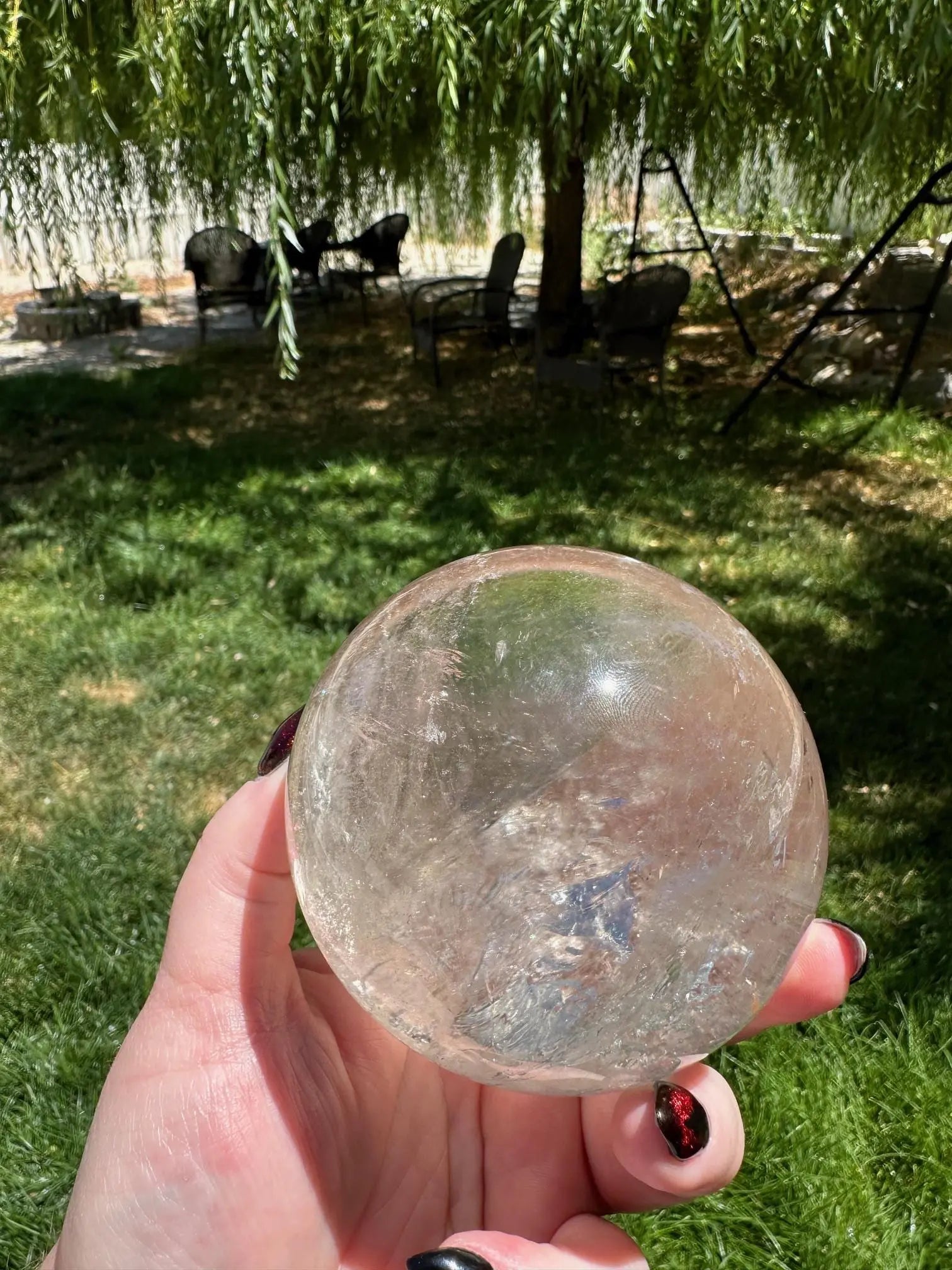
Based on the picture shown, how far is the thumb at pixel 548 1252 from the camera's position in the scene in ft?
4.94

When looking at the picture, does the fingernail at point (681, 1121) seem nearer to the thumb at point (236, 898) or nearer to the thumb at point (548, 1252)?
the thumb at point (548, 1252)

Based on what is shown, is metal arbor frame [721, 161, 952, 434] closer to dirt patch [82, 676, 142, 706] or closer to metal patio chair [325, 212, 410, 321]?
dirt patch [82, 676, 142, 706]

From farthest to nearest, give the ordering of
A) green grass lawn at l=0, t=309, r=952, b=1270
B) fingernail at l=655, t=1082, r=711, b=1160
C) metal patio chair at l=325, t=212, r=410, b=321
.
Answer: metal patio chair at l=325, t=212, r=410, b=321 < green grass lawn at l=0, t=309, r=952, b=1270 < fingernail at l=655, t=1082, r=711, b=1160

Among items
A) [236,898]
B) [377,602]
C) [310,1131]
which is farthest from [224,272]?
[310,1131]

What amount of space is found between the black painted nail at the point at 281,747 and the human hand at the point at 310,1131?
4 cm

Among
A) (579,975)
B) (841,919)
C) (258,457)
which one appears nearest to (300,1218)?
(579,975)

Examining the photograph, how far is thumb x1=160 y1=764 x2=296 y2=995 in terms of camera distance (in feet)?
6.04

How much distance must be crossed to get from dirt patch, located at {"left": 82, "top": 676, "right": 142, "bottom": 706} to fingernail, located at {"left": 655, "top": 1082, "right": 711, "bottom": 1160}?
3.14 m

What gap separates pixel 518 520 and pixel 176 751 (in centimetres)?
253

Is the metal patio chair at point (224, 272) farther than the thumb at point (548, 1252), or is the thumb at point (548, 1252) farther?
the metal patio chair at point (224, 272)

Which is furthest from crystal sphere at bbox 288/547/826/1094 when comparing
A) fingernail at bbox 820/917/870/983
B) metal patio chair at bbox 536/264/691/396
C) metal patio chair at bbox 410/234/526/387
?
metal patio chair at bbox 410/234/526/387

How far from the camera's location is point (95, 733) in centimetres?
409

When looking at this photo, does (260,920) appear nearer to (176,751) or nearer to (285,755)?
(285,755)

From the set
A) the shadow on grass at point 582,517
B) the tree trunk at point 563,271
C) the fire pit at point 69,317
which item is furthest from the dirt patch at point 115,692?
the fire pit at point 69,317
